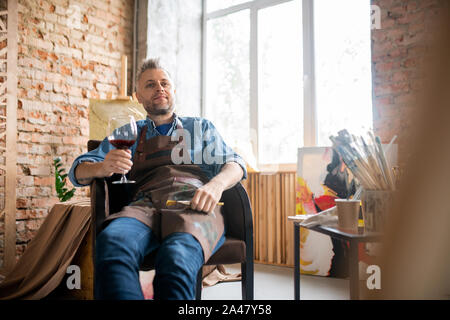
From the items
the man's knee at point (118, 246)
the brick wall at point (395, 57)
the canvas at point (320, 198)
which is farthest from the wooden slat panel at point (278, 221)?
the man's knee at point (118, 246)

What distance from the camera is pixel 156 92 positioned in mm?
1612

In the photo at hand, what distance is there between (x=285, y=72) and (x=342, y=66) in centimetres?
52

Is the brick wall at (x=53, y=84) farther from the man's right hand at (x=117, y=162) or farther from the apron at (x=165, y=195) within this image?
the man's right hand at (x=117, y=162)

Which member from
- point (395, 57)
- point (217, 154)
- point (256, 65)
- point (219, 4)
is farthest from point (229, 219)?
point (219, 4)

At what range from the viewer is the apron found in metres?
1.15

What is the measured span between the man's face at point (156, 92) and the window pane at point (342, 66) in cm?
165

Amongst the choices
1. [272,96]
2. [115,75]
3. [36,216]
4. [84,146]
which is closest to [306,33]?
[272,96]

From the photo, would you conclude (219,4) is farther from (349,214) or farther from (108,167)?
(349,214)

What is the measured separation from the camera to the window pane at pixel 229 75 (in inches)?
136

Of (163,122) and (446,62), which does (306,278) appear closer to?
(163,122)

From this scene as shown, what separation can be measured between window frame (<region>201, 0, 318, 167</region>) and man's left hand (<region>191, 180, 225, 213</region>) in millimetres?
1879

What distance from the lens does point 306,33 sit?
9.87ft

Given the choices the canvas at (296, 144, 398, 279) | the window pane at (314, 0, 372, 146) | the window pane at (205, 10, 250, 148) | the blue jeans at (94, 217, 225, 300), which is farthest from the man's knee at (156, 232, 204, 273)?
the window pane at (205, 10, 250, 148)
